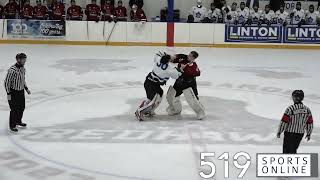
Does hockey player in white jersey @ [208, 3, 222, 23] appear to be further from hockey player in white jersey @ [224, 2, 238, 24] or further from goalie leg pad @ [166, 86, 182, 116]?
goalie leg pad @ [166, 86, 182, 116]

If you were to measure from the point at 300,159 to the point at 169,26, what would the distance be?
14.3 metres

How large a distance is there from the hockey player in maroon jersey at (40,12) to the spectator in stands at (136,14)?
3.12 meters

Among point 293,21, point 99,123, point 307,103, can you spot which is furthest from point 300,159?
point 293,21

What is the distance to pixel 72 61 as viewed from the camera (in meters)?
16.8

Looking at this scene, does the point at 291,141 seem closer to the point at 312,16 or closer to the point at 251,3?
the point at 312,16

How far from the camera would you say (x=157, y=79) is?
9.64 meters

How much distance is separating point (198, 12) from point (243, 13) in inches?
65.0

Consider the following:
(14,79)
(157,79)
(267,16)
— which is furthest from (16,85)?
(267,16)

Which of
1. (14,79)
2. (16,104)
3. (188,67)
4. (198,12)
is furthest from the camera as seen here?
(198,12)

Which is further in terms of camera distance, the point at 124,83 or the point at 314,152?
the point at 124,83

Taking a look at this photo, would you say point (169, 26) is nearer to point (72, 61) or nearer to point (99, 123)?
point (72, 61)

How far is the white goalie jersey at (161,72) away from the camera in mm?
9484

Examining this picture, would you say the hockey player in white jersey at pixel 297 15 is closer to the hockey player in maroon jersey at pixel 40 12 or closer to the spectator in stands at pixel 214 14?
the spectator in stands at pixel 214 14

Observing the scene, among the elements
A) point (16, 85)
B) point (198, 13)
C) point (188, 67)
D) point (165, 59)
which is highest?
point (198, 13)
